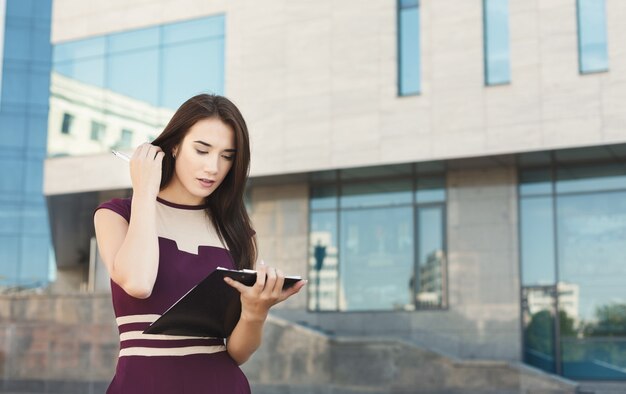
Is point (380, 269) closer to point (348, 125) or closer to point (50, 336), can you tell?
point (348, 125)

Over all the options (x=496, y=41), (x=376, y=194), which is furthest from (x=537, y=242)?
(x=496, y=41)

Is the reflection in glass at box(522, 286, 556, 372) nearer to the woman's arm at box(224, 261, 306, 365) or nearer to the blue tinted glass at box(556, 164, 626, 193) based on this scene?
the blue tinted glass at box(556, 164, 626, 193)

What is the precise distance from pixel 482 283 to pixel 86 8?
41.7ft

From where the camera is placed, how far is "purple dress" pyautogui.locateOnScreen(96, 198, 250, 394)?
244cm

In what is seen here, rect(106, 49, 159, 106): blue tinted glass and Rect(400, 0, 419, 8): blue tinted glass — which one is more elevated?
Rect(400, 0, 419, 8): blue tinted glass

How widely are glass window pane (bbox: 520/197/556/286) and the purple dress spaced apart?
17.6m

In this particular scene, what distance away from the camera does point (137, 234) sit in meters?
2.42

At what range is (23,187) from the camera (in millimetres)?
44250

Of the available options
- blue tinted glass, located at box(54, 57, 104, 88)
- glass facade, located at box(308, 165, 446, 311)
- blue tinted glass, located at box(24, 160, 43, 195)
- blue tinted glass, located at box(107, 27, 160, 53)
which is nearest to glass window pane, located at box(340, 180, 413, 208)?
glass facade, located at box(308, 165, 446, 311)

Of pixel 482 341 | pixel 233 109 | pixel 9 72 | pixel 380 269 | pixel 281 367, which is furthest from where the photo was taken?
pixel 9 72

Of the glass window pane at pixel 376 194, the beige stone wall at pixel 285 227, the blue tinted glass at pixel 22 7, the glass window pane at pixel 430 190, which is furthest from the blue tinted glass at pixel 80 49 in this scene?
the blue tinted glass at pixel 22 7

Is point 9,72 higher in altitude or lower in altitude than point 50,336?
higher

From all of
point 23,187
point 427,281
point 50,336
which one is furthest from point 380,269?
point 23,187

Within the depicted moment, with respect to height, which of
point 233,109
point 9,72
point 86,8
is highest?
point 9,72
